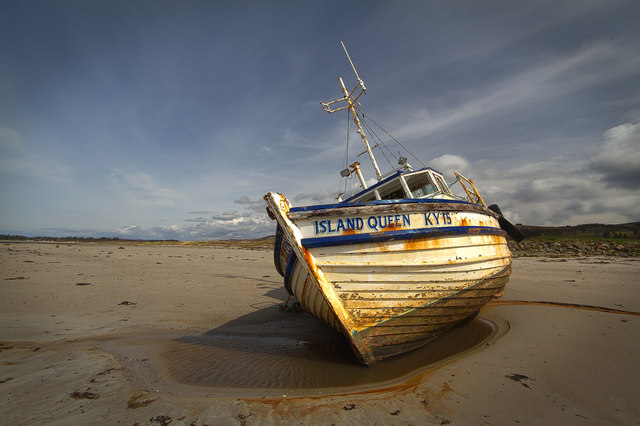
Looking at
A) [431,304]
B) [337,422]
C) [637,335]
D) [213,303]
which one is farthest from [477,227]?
[213,303]

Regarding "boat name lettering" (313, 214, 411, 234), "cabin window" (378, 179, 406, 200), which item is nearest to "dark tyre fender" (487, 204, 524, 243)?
"cabin window" (378, 179, 406, 200)

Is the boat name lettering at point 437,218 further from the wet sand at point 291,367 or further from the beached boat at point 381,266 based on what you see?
the wet sand at point 291,367

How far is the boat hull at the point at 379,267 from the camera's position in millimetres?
4121

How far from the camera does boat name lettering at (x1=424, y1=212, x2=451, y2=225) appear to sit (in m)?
4.61

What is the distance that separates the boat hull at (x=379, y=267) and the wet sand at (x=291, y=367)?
616mm

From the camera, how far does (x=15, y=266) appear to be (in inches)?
478

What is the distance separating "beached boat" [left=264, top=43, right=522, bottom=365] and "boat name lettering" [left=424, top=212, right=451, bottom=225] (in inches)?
0.7

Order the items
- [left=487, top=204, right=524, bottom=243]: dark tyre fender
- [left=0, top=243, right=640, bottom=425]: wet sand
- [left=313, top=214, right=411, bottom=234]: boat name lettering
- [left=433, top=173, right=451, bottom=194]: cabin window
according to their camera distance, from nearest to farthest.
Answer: [left=0, top=243, right=640, bottom=425]: wet sand < [left=313, top=214, right=411, bottom=234]: boat name lettering < [left=433, top=173, right=451, bottom=194]: cabin window < [left=487, top=204, right=524, bottom=243]: dark tyre fender

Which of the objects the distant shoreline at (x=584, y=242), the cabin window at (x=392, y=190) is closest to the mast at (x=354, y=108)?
the cabin window at (x=392, y=190)

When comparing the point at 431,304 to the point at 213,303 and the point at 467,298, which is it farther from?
the point at 213,303

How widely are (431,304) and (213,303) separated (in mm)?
6646

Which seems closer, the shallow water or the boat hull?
the shallow water

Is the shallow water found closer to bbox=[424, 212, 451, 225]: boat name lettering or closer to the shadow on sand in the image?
the shadow on sand

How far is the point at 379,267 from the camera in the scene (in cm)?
421
